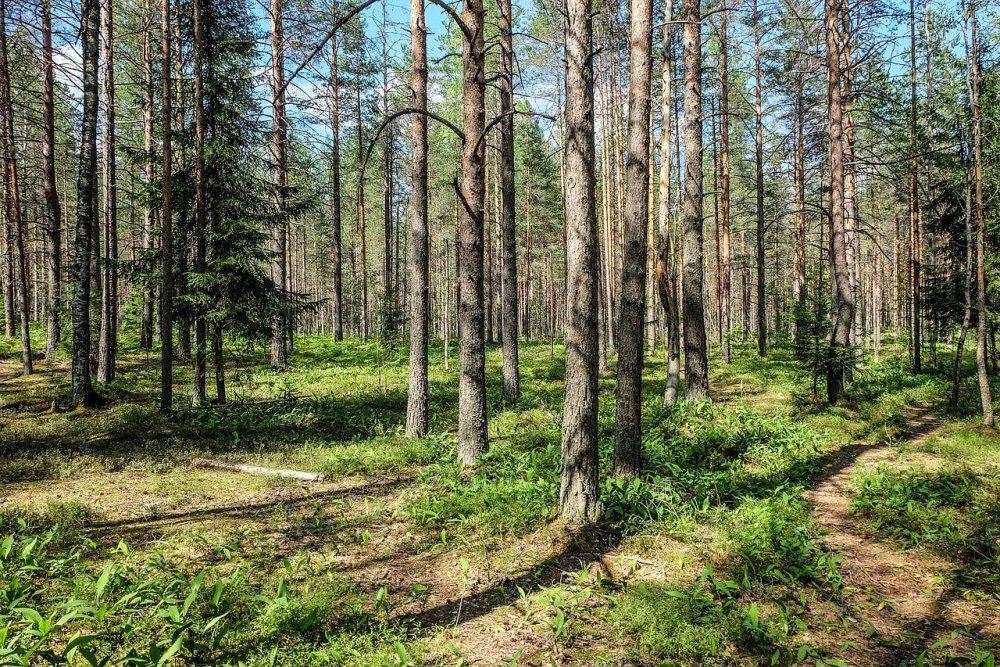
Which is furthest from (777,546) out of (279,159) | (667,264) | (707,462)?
(279,159)

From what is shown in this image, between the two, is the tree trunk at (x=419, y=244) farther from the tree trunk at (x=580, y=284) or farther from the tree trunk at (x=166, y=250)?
the tree trunk at (x=166, y=250)

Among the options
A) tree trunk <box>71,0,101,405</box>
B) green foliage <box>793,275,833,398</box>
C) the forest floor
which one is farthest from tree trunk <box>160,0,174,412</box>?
green foliage <box>793,275,833,398</box>

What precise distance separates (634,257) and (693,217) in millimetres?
5889

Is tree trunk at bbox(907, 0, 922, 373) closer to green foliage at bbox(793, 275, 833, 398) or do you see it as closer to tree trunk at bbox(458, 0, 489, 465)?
green foliage at bbox(793, 275, 833, 398)

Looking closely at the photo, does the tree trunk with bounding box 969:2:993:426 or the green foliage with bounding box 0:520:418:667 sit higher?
the tree trunk with bounding box 969:2:993:426

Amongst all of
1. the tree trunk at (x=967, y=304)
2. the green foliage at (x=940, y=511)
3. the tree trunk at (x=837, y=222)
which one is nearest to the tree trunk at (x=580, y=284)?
the green foliage at (x=940, y=511)

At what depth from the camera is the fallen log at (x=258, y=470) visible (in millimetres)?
7770

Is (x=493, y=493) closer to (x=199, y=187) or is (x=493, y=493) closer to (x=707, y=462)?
(x=707, y=462)

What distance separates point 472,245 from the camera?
7793 mm

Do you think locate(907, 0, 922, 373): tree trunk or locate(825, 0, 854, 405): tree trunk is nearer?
locate(825, 0, 854, 405): tree trunk

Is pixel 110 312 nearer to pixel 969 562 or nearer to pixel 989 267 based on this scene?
pixel 969 562

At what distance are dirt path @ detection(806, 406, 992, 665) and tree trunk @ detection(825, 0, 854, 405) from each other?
19.3ft

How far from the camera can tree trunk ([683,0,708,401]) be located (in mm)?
11000

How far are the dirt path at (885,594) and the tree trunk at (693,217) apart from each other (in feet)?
15.7
